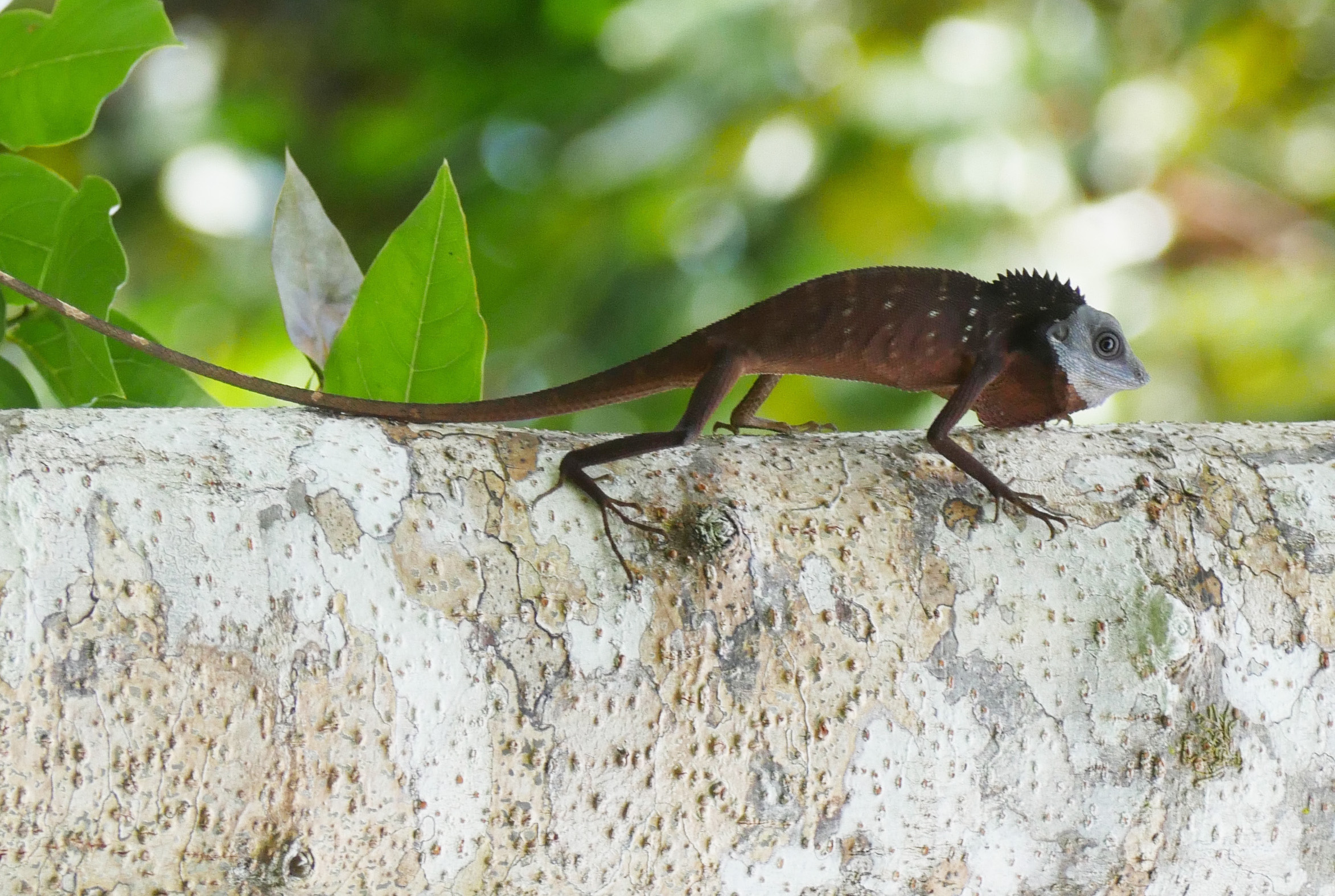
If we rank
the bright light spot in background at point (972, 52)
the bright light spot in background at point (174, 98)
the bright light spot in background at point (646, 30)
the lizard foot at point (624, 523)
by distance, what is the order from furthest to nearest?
the bright light spot in background at point (174, 98)
the bright light spot in background at point (972, 52)
the bright light spot in background at point (646, 30)
the lizard foot at point (624, 523)

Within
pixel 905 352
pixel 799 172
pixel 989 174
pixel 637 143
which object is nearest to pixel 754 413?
pixel 905 352

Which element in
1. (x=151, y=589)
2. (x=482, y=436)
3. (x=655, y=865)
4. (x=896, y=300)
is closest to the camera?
(x=151, y=589)

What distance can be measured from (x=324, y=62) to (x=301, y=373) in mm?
1829

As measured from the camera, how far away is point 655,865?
83 cm

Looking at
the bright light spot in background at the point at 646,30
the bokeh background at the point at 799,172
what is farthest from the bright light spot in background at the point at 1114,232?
the bright light spot in background at the point at 646,30

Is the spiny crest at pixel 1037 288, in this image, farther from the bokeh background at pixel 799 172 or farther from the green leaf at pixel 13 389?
the bokeh background at pixel 799 172

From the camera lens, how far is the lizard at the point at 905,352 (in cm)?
125

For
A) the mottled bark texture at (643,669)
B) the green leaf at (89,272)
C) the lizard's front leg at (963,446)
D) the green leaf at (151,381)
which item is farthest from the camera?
the green leaf at (151,381)

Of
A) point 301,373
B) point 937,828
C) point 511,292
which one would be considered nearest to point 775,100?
point 511,292

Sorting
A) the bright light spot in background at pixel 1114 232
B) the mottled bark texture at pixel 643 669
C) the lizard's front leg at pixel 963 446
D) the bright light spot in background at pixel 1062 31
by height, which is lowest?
the mottled bark texture at pixel 643 669

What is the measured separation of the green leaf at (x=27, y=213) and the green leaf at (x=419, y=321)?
339mm

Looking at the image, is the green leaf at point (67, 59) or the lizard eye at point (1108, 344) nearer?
the green leaf at point (67, 59)

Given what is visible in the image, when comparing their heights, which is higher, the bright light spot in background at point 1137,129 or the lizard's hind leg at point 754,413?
the bright light spot in background at point 1137,129

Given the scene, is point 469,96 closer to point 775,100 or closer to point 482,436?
point 775,100
